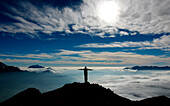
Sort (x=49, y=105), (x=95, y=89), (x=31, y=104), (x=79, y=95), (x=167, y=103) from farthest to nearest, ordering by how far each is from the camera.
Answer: (x=95, y=89) → (x=167, y=103) → (x=79, y=95) → (x=49, y=105) → (x=31, y=104)

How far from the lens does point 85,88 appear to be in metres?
22.8

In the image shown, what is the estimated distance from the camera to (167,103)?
21.7 meters

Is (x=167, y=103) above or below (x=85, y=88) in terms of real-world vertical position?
below

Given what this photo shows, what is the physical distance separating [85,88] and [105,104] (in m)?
6.49

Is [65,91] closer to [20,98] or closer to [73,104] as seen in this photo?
[73,104]

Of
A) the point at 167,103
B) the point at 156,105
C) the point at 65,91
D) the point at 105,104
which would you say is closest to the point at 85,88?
the point at 65,91

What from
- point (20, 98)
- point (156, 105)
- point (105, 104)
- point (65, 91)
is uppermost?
point (20, 98)

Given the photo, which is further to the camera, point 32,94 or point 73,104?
point 73,104

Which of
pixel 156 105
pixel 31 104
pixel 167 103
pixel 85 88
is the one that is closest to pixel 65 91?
pixel 85 88

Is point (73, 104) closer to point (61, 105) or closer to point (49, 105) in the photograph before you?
point (61, 105)

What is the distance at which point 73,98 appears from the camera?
747 inches

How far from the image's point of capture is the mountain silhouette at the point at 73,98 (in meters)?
12.4

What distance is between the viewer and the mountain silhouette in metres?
12.4

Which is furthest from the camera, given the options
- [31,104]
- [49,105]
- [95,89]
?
[95,89]
